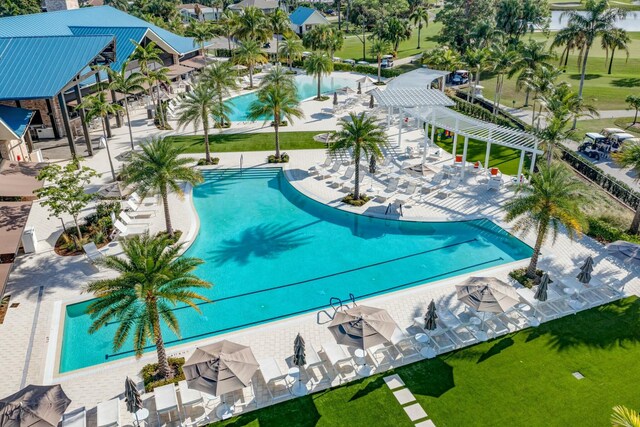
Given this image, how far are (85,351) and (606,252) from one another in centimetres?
2412

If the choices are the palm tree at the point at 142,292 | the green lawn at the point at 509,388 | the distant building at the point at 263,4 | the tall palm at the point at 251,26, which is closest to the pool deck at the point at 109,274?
the green lawn at the point at 509,388

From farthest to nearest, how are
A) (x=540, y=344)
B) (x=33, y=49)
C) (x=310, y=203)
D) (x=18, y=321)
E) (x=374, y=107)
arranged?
(x=374, y=107)
(x=33, y=49)
(x=310, y=203)
(x=18, y=321)
(x=540, y=344)

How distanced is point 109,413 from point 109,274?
924 cm

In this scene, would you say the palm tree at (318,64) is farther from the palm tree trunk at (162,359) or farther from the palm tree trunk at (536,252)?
the palm tree trunk at (162,359)

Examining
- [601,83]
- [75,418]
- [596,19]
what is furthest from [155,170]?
[601,83]

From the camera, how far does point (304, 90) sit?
191 feet

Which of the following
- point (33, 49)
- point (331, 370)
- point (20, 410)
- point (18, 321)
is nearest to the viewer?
point (20, 410)

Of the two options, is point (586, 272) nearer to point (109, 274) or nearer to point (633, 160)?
point (633, 160)

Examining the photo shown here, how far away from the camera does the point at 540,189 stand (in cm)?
2050

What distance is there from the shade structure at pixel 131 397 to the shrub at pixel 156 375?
68.9 inches

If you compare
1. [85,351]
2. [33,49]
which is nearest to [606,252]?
[85,351]

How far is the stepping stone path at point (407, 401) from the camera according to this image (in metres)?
15.3

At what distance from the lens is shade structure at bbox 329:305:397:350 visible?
16.5 meters

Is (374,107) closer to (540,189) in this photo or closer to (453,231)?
(453,231)
